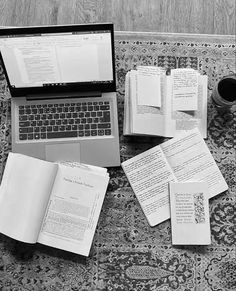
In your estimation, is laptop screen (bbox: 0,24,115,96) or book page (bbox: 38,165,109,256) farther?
book page (bbox: 38,165,109,256)

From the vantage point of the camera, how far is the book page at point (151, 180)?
110cm

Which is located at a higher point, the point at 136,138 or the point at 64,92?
the point at 64,92

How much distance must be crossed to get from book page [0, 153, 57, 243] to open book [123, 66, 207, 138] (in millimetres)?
263

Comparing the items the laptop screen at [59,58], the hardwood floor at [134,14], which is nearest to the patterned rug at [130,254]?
the laptop screen at [59,58]

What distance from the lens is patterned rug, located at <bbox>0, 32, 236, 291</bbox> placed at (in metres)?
1.09

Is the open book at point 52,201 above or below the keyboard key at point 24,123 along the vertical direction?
below

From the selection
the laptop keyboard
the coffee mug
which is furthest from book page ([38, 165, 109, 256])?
the coffee mug

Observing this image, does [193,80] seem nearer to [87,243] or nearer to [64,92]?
[64,92]

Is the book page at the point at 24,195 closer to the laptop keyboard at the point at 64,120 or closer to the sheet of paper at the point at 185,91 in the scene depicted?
the laptop keyboard at the point at 64,120

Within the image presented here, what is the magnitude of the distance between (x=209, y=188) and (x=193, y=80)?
31cm

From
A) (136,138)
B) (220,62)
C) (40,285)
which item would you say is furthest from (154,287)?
(220,62)

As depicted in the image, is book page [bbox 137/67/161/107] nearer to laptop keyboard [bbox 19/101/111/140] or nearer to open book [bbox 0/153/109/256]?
laptop keyboard [bbox 19/101/111/140]

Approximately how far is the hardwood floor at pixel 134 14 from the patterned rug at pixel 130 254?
277 millimetres

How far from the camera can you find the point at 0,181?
1.12 meters
